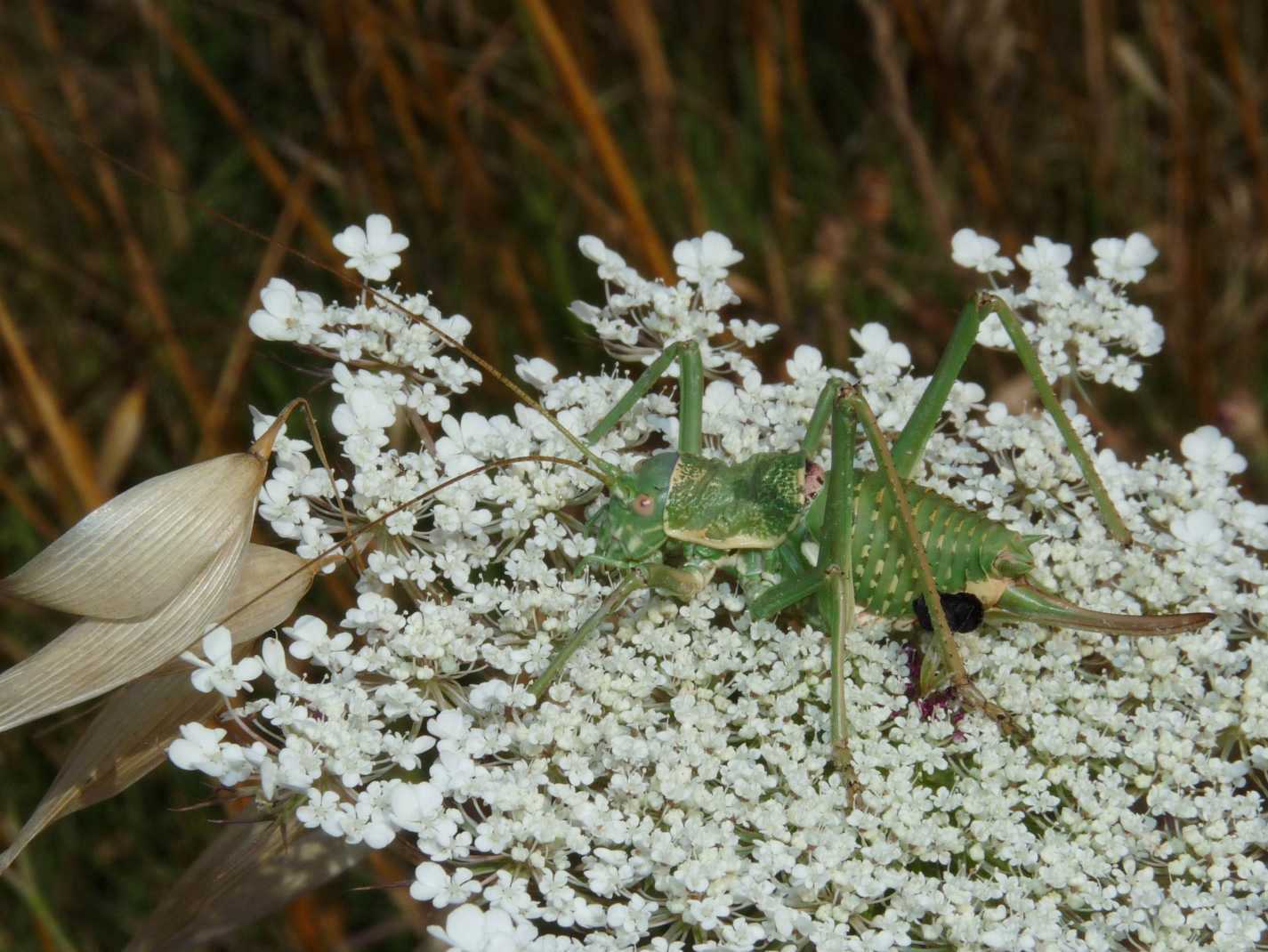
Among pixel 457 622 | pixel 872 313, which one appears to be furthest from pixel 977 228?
pixel 457 622

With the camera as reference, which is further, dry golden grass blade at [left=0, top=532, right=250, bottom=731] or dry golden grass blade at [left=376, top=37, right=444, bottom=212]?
dry golden grass blade at [left=376, top=37, right=444, bottom=212]

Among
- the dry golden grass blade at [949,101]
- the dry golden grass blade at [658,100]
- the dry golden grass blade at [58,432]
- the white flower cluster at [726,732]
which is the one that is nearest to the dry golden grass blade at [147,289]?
the dry golden grass blade at [58,432]

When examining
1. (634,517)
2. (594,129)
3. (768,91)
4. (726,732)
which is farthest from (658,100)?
(726,732)

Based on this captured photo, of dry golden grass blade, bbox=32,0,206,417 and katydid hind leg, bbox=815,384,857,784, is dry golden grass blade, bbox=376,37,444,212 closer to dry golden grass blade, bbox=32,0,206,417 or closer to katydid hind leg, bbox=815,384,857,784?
dry golden grass blade, bbox=32,0,206,417

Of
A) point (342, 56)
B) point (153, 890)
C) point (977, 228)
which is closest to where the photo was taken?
point (153, 890)

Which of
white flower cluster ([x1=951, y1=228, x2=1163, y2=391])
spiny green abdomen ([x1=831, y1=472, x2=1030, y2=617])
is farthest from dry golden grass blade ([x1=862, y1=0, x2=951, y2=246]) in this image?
spiny green abdomen ([x1=831, y1=472, x2=1030, y2=617])

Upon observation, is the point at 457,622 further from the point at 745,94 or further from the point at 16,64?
the point at 16,64

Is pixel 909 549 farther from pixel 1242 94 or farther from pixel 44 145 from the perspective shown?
pixel 44 145

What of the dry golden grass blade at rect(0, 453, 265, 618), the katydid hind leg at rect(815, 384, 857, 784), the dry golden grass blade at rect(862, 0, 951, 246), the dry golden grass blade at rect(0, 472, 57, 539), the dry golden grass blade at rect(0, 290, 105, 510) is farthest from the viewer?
the dry golden grass blade at rect(862, 0, 951, 246)

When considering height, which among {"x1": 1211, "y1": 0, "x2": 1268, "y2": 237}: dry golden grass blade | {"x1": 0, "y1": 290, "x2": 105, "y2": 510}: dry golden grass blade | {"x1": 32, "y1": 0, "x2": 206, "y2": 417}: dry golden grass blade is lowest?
{"x1": 0, "y1": 290, "x2": 105, "y2": 510}: dry golden grass blade
